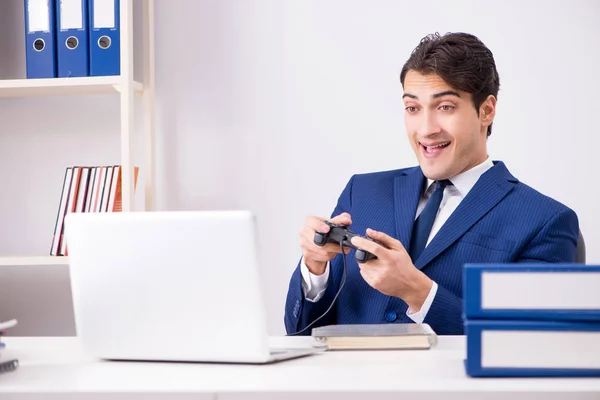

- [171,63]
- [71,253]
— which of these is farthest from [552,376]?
[171,63]

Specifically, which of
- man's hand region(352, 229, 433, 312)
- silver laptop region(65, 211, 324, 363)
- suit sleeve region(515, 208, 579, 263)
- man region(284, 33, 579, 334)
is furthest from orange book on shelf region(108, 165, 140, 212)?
silver laptop region(65, 211, 324, 363)

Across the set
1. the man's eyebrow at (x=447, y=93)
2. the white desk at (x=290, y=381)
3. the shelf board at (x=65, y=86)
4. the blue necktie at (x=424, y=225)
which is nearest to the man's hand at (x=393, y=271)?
the blue necktie at (x=424, y=225)

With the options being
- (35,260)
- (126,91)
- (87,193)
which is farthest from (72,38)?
(35,260)

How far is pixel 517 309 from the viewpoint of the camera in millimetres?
1013

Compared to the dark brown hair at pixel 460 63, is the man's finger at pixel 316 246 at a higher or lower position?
lower

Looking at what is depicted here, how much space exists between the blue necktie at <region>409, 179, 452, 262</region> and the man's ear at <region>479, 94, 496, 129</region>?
251mm

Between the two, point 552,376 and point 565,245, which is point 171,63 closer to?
point 565,245

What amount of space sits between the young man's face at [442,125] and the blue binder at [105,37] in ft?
3.56

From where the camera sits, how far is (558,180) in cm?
284

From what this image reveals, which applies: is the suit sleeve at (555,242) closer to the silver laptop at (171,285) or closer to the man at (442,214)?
the man at (442,214)

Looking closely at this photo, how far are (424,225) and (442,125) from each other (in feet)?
0.93

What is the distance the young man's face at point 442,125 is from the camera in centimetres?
211

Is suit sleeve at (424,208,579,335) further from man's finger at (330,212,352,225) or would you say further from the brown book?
the brown book

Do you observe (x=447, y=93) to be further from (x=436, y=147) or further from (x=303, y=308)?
(x=303, y=308)
